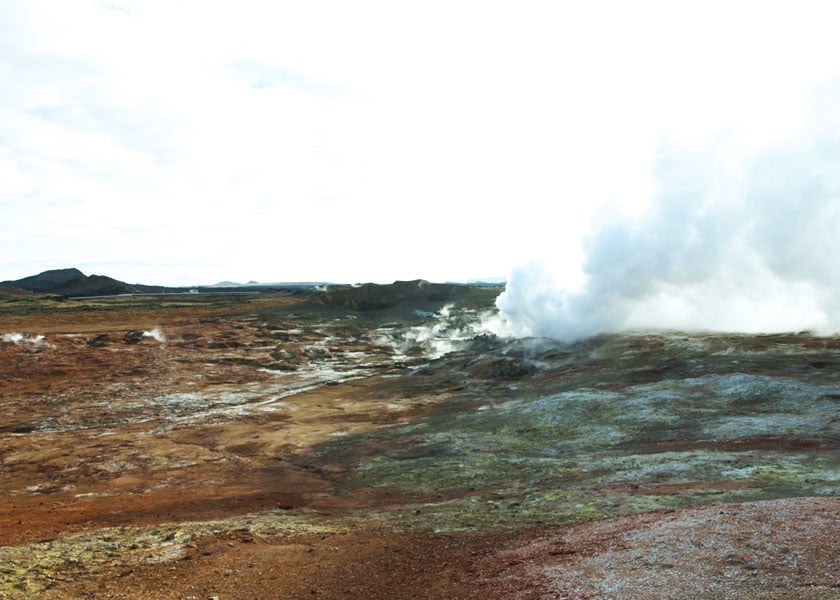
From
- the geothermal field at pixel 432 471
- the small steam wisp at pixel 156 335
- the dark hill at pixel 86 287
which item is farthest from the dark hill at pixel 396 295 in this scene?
the dark hill at pixel 86 287

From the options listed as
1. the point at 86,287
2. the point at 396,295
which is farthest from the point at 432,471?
the point at 86,287

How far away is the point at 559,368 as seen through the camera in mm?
43188

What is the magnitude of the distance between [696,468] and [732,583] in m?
9.98

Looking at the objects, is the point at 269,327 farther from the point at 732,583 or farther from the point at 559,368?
the point at 732,583

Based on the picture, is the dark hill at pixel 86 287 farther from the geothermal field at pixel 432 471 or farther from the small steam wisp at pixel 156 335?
the geothermal field at pixel 432 471

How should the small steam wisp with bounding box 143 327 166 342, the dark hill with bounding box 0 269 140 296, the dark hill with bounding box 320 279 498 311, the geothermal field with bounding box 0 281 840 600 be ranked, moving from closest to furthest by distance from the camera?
the geothermal field with bounding box 0 281 840 600, the small steam wisp with bounding box 143 327 166 342, the dark hill with bounding box 320 279 498 311, the dark hill with bounding box 0 269 140 296

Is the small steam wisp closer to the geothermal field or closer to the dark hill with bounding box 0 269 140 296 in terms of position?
the geothermal field

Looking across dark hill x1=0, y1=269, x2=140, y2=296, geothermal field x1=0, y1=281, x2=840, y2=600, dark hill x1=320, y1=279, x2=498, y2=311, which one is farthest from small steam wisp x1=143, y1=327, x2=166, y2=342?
dark hill x1=0, y1=269, x2=140, y2=296

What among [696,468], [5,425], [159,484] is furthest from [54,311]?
[696,468]

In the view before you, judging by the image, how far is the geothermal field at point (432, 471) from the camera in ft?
39.9

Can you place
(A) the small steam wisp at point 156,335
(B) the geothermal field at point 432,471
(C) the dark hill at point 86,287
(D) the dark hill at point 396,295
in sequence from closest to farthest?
(B) the geothermal field at point 432,471, (A) the small steam wisp at point 156,335, (D) the dark hill at point 396,295, (C) the dark hill at point 86,287

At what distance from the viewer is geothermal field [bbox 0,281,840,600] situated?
39.9 feet

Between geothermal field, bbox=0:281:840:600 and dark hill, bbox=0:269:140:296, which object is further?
dark hill, bbox=0:269:140:296

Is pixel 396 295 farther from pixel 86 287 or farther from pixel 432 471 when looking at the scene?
pixel 86 287
